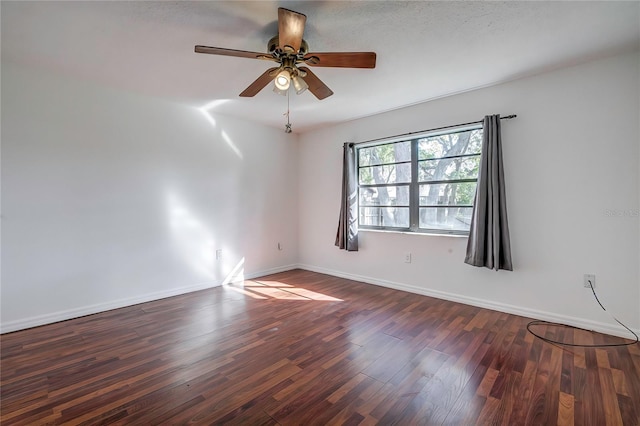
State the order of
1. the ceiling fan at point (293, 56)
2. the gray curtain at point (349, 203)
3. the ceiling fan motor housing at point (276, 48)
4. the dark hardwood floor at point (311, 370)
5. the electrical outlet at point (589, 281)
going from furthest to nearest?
the gray curtain at point (349, 203), the electrical outlet at point (589, 281), the ceiling fan motor housing at point (276, 48), the ceiling fan at point (293, 56), the dark hardwood floor at point (311, 370)

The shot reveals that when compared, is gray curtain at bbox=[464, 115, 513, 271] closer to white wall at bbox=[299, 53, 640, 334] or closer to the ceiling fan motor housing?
white wall at bbox=[299, 53, 640, 334]

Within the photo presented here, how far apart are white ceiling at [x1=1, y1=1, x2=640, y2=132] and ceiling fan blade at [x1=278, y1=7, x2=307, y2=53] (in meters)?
0.21

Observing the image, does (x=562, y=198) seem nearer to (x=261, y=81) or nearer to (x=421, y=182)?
(x=421, y=182)

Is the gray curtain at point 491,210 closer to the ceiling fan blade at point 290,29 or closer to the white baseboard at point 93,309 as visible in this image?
the ceiling fan blade at point 290,29

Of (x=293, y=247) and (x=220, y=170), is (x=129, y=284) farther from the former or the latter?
(x=293, y=247)

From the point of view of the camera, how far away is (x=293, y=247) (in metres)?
5.25

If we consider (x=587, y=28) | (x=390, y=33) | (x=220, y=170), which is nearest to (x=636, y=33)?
(x=587, y=28)

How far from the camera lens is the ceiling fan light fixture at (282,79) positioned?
213 centimetres

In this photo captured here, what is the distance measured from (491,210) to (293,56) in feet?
7.99

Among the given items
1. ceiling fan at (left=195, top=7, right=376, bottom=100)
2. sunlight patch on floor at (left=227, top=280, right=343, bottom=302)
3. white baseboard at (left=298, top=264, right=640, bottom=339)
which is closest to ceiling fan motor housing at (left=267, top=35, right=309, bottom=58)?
ceiling fan at (left=195, top=7, right=376, bottom=100)

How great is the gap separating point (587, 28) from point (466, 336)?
2575 millimetres

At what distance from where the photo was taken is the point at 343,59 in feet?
6.56

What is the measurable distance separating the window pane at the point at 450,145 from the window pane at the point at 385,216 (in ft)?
2.55

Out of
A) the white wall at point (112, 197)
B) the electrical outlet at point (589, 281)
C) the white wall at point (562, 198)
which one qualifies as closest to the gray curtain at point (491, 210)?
the white wall at point (562, 198)
